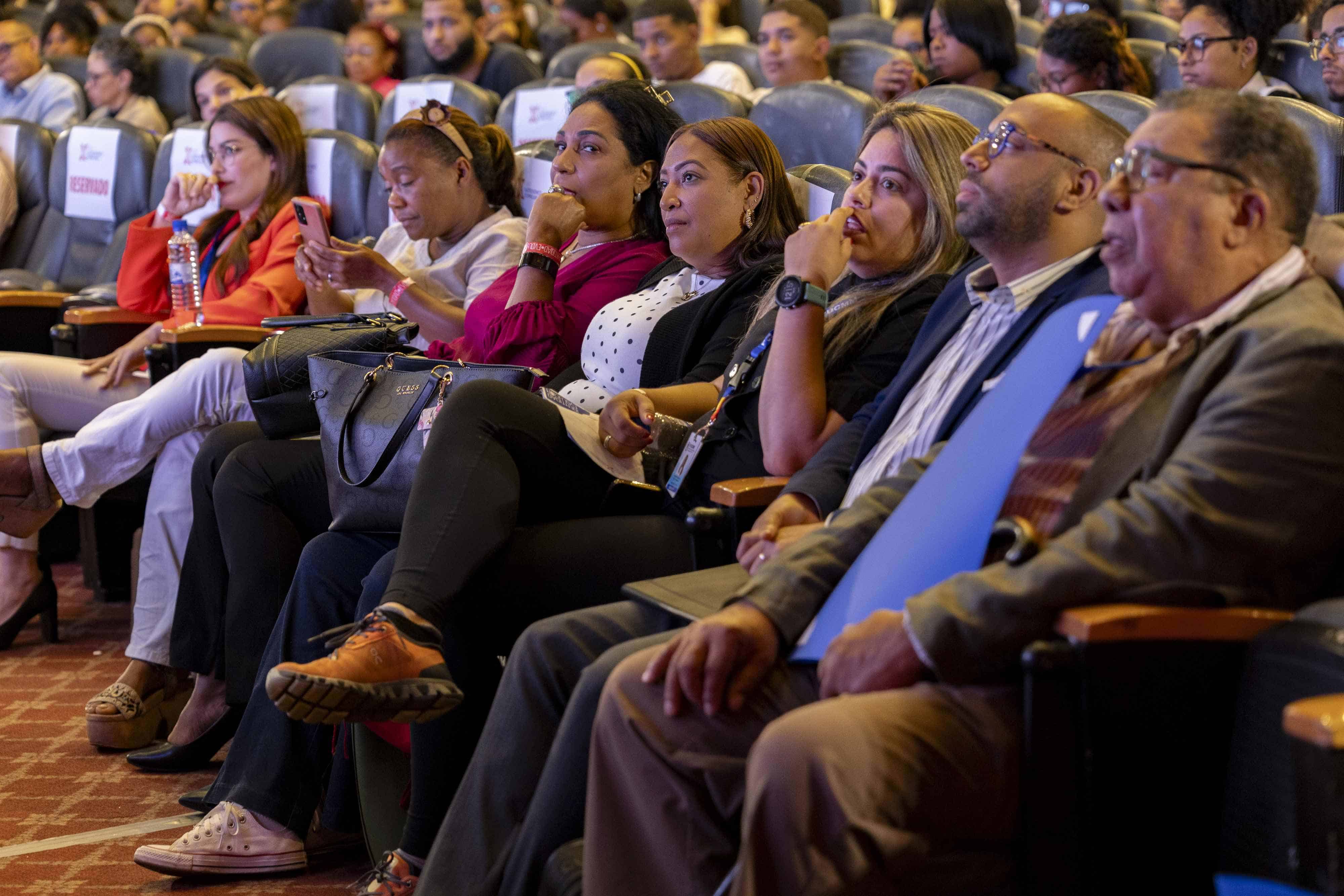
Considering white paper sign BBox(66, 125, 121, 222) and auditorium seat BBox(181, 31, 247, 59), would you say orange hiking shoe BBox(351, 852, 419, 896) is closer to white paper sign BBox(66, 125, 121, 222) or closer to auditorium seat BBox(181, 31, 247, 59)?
white paper sign BBox(66, 125, 121, 222)

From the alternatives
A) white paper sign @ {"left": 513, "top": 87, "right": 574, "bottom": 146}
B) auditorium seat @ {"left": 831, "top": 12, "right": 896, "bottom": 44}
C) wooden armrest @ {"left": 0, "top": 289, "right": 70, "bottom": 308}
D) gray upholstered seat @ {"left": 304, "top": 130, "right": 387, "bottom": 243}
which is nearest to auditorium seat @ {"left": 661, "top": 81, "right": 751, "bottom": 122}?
white paper sign @ {"left": 513, "top": 87, "right": 574, "bottom": 146}

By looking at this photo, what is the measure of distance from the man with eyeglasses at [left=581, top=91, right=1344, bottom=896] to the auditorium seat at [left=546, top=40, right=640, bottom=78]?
3.66 metres

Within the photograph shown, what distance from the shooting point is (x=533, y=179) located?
9.91 feet

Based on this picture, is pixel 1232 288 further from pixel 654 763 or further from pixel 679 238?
pixel 679 238

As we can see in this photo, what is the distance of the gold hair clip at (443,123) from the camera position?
110 inches

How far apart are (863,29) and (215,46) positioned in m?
3.07

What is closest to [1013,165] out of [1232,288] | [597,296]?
[1232,288]

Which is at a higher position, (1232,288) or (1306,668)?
(1232,288)

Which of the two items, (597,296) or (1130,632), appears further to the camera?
(597,296)

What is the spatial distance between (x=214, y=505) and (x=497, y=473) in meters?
0.80

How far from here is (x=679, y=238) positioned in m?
2.20

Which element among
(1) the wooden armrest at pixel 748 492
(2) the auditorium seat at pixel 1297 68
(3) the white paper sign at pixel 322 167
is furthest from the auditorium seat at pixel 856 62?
(1) the wooden armrest at pixel 748 492

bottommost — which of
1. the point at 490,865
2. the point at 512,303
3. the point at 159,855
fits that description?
the point at 159,855

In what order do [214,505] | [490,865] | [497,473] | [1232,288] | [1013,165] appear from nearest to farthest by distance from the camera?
[1232,288] → [490,865] → [1013,165] → [497,473] → [214,505]
